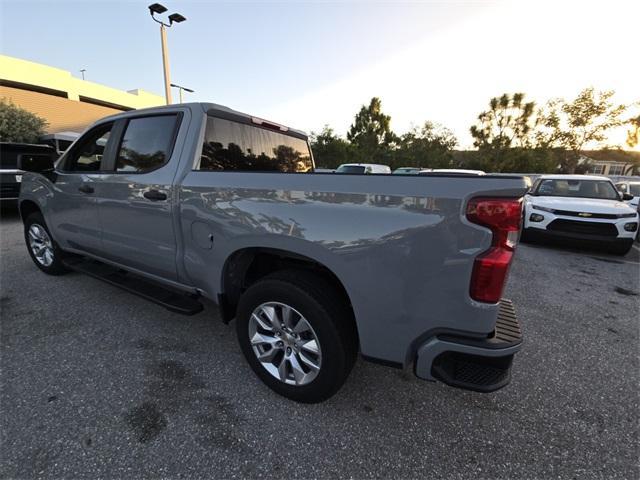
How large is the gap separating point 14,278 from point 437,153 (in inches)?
1363

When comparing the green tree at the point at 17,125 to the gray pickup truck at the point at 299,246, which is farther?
the green tree at the point at 17,125

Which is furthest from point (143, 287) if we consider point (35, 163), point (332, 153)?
point (332, 153)

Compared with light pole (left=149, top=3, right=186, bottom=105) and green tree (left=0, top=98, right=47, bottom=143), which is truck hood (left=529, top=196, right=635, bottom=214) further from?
→ green tree (left=0, top=98, right=47, bottom=143)

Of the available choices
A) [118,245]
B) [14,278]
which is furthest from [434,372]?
[14,278]

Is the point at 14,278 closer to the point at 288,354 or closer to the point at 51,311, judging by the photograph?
the point at 51,311

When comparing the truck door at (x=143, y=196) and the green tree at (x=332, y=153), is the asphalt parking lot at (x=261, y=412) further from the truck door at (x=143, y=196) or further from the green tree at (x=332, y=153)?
the green tree at (x=332, y=153)

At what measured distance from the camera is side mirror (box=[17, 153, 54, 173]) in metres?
3.31

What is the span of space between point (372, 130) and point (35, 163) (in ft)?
141

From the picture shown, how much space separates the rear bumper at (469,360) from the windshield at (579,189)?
7260 millimetres

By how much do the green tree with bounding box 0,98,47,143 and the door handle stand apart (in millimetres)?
26906

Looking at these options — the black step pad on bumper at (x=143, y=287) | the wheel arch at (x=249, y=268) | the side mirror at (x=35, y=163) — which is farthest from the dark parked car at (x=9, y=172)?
the wheel arch at (x=249, y=268)

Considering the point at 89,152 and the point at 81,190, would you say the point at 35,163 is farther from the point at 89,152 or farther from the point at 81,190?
the point at 81,190

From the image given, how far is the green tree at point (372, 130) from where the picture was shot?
133ft

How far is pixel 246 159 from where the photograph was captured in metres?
2.76
